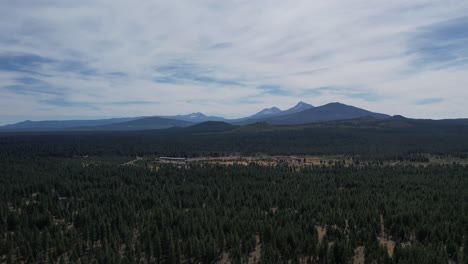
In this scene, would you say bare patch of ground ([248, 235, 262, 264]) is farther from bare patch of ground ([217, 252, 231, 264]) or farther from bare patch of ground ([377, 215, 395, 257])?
bare patch of ground ([377, 215, 395, 257])

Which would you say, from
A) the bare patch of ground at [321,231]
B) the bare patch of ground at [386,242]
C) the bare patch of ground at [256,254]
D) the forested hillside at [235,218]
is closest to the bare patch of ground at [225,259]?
the forested hillside at [235,218]

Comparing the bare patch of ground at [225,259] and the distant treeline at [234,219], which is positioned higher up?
the distant treeline at [234,219]

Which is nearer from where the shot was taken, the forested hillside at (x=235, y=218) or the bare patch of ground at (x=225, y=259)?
the bare patch of ground at (x=225, y=259)

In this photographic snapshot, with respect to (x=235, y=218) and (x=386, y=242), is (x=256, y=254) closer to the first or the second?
(x=235, y=218)

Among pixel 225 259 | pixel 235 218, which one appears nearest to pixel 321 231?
pixel 235 218

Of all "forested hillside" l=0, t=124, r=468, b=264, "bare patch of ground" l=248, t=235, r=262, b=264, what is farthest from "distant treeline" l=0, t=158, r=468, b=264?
"bare patch of ground" l=248, t=235, r=262, b=264

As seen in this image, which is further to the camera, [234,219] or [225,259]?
[234,219]

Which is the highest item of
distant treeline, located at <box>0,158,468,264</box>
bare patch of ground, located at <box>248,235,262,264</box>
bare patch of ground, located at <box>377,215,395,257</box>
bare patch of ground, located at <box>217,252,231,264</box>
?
distant treeline, located at <box>0,158,468,264</box>

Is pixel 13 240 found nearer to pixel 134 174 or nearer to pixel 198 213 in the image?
pixel 198 213

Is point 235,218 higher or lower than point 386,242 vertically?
higher

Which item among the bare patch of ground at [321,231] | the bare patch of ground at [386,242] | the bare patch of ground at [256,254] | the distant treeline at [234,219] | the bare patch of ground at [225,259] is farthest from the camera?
the bare patch of ground at [321,231]

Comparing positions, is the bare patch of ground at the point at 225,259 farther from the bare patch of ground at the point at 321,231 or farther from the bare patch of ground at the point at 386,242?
the bare patch of ground at the point at 386,242

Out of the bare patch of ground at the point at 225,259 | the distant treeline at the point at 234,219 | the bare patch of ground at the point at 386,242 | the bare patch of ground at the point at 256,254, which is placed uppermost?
the distant treeline at the point at 234,219
